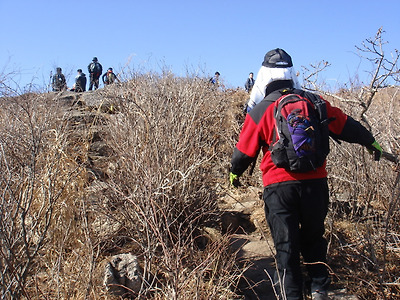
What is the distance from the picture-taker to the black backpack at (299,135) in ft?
8.40

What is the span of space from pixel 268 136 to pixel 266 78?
483 millimetres

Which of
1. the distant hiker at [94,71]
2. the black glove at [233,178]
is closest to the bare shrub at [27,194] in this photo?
the black glove at [233,178]

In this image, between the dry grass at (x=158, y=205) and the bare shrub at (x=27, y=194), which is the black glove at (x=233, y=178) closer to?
the dry grass at (x=158, y=205)

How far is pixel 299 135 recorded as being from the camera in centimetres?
255

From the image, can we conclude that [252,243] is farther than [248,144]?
Yes

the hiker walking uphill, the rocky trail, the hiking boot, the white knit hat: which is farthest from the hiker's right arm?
the hiking boot

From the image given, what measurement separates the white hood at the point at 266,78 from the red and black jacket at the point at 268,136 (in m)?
0.14

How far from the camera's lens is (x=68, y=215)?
13.5 feet

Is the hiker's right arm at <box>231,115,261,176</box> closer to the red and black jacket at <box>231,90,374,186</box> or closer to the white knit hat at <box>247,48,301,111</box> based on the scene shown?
the red and black jacket at <box>231,90,374,186</box>

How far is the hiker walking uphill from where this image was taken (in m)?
2.60

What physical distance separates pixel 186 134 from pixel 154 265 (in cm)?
183

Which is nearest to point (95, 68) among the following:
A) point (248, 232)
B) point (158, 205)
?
point (248, 232)

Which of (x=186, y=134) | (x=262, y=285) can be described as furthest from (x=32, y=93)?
(x=262, y=285)

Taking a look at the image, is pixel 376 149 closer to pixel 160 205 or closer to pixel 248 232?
pixel 160 205
